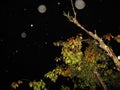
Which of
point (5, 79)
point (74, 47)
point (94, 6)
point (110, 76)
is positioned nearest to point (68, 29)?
point (94, 6)

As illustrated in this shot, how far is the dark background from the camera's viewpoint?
2328 cm

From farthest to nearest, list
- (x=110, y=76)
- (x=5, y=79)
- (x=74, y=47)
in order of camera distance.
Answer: (x=5, y=79)
(x=110, y=76)
(x=74, y=47)

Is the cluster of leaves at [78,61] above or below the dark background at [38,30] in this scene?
below

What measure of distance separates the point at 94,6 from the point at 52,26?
4.34m

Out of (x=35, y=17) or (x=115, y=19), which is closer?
(x=115, y=19)

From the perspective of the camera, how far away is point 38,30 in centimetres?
2481

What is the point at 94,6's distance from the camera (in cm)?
2395

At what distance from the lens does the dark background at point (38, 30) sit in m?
23.3

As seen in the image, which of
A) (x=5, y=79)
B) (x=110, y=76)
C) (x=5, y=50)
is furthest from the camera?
(x=5, y=50)

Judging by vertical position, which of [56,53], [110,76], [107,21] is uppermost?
[107,21]

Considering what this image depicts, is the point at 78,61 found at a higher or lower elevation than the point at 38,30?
lower

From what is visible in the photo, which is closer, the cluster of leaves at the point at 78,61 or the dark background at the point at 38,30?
the cluster of leaves at the point at 78,61

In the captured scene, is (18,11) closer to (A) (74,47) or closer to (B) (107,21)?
(B) (107,21)

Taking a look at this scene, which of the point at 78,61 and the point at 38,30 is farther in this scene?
the point at 38,30
